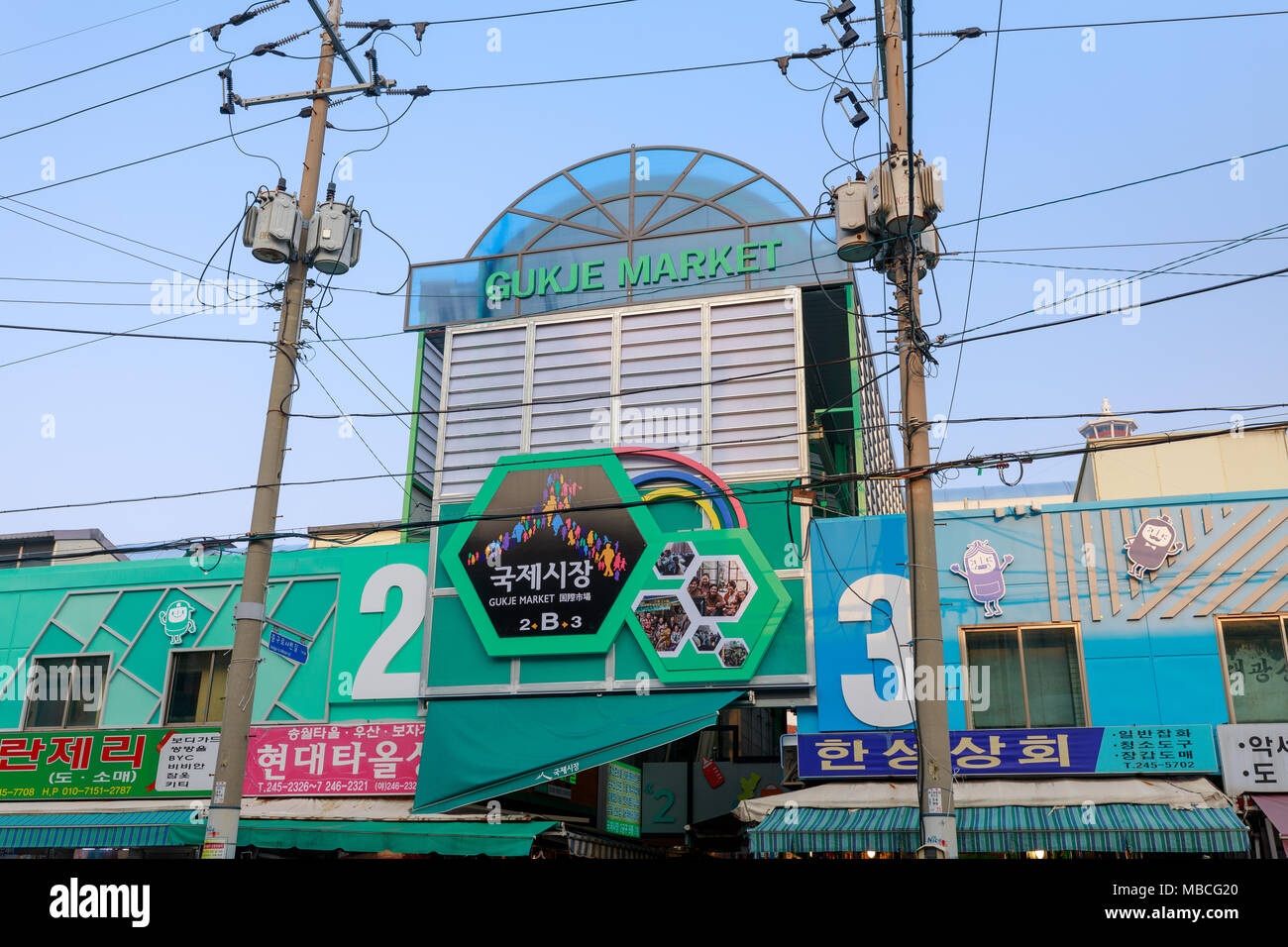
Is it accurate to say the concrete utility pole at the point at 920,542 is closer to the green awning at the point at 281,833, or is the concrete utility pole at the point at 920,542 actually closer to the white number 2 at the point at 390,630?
the green awning at the point at 281,833

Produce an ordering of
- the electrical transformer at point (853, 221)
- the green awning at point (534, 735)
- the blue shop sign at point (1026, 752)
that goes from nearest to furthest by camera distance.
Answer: the electrical transformer at point (853, 221), the blue shop sign at point (1026, 752), the green awning at point (534, 735)

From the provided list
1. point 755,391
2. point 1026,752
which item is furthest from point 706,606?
point 1026,752

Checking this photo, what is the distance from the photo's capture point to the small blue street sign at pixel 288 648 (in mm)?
14162

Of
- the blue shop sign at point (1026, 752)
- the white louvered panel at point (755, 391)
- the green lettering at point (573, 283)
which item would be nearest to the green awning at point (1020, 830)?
the blue shop sign at point (1026, 752)

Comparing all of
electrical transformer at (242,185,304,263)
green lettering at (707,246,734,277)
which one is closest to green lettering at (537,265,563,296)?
green lettering at (707,246,734,277)

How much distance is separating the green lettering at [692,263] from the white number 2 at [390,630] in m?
7.24

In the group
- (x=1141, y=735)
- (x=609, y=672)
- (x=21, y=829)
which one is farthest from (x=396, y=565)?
(x=1141, y=735)

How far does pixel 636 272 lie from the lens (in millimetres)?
21469

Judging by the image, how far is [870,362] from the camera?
74.2 feet

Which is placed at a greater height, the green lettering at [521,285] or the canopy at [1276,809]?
the green lettering at [521,285]

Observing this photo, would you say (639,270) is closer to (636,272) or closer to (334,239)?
(636,272)

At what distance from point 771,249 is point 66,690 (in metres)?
15.5
